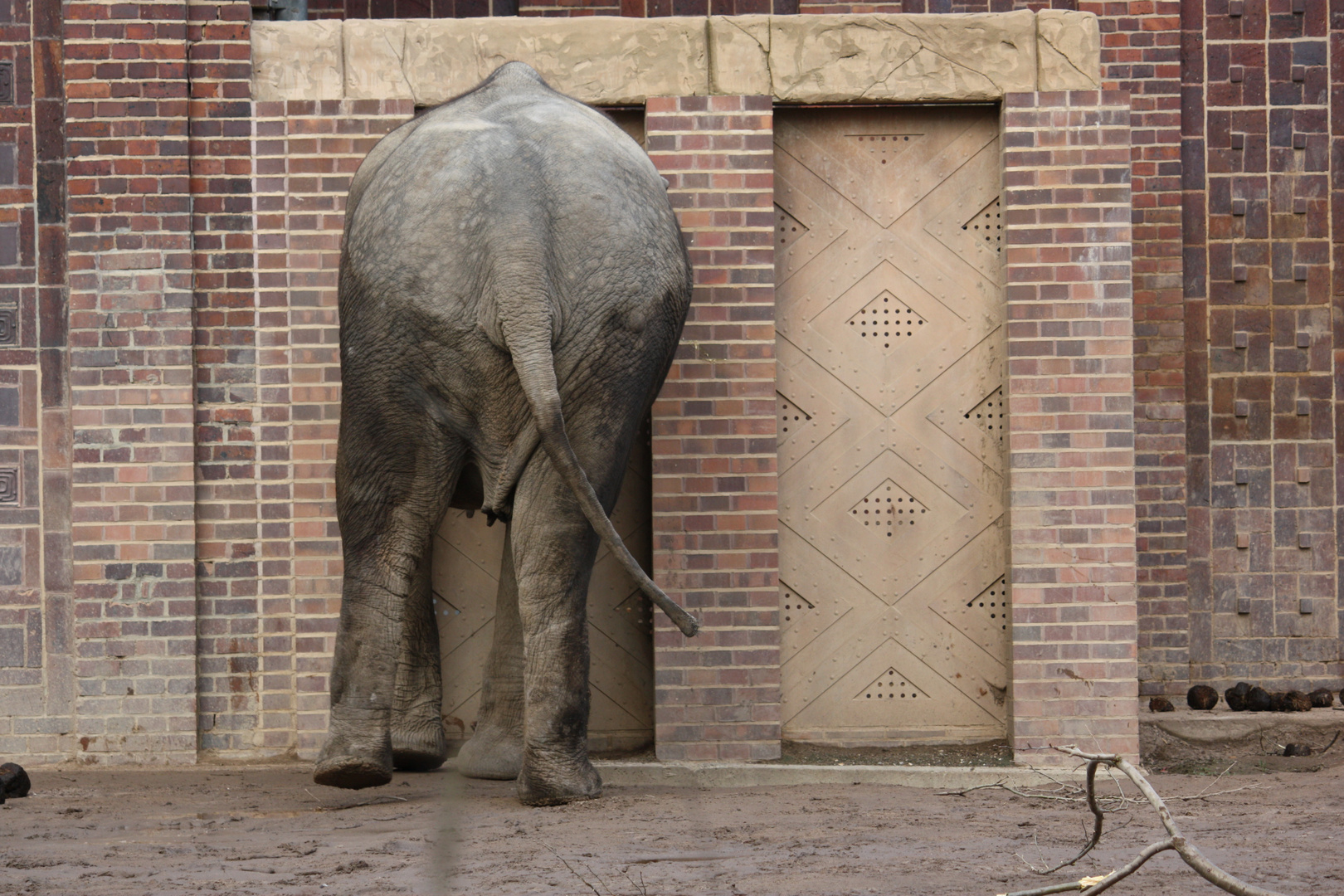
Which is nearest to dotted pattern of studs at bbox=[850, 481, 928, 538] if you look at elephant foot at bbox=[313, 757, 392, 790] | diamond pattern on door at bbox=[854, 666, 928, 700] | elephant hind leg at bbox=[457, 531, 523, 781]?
diamond pattern on door at bbox=[854, 666, 928, 700]

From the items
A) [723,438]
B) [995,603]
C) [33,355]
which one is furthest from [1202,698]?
[33,355]

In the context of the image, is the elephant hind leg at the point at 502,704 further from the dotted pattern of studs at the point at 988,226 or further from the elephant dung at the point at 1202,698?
the elephant dung at the point at 1202,698

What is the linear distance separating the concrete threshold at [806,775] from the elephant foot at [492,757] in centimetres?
42

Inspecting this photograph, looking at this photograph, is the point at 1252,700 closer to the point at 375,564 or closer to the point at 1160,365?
the point at 1160,365

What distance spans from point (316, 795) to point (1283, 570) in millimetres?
5424

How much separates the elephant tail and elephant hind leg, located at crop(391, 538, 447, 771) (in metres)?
1.02

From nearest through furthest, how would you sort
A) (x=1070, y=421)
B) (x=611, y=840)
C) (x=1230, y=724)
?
(x=611, y=840)
(x=1070, y=421)
(x=1230, y=724)

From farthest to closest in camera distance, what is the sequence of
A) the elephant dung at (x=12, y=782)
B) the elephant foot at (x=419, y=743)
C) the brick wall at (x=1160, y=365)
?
the brick wall at (x=1160, y=365) → the elephant foot at (x=419, y=743) → the elephant dung at (x=12, y=782)

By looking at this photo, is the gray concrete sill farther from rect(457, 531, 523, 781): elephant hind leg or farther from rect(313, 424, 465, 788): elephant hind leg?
rect(313, 424, 465, 788): elephant hind leg

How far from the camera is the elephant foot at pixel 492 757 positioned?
540 centimetres

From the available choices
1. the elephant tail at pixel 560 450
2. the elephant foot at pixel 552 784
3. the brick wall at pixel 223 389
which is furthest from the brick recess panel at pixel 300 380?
the elephant tail at pixel 560 450

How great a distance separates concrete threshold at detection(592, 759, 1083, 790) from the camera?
5.66 metres

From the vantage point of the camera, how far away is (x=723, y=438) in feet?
19.5

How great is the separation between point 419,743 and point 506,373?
1548 millimetres
